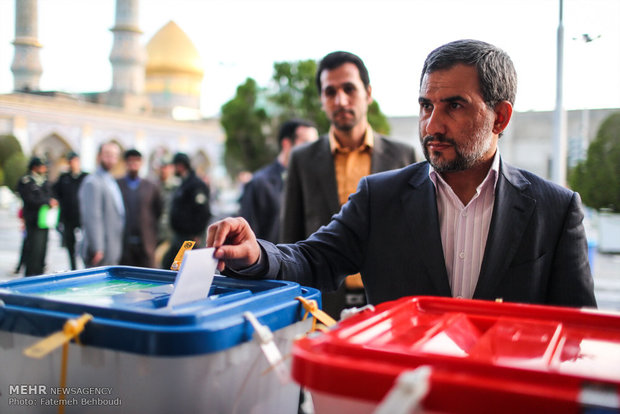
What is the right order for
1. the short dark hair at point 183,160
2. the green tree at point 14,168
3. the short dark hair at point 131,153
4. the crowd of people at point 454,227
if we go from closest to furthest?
the crowd of people at point 454,227 < the short dark hair at point 131,153 < the short dark hair at point 183,160 < the green tree at point 14,168

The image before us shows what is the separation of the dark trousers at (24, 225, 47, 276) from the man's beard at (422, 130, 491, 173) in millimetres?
6116

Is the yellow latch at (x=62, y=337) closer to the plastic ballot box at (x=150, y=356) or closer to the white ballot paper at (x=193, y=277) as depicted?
the plastic ballot box at (x=150, y=356)

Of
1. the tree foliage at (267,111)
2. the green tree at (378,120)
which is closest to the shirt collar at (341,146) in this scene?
the green tree at (378,120)

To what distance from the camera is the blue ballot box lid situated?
900 millimetres

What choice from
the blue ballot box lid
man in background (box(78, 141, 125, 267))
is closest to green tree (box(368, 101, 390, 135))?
man in background (box(78, 141, 125, 267))

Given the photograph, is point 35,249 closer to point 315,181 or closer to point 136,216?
point 136,216

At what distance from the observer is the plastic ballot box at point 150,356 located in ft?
3.01

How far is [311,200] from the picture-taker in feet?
9.30

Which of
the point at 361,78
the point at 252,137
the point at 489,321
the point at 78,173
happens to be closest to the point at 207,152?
the point at 252,137

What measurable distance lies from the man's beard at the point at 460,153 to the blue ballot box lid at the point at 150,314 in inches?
22.0

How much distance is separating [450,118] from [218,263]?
0.75 m

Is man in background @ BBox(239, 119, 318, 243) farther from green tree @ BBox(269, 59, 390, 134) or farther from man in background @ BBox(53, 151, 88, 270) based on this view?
green tree @ BBox(269, 59, 390, 134)

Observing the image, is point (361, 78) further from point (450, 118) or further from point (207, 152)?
point (207, 152)

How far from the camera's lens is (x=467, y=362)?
0.75m
